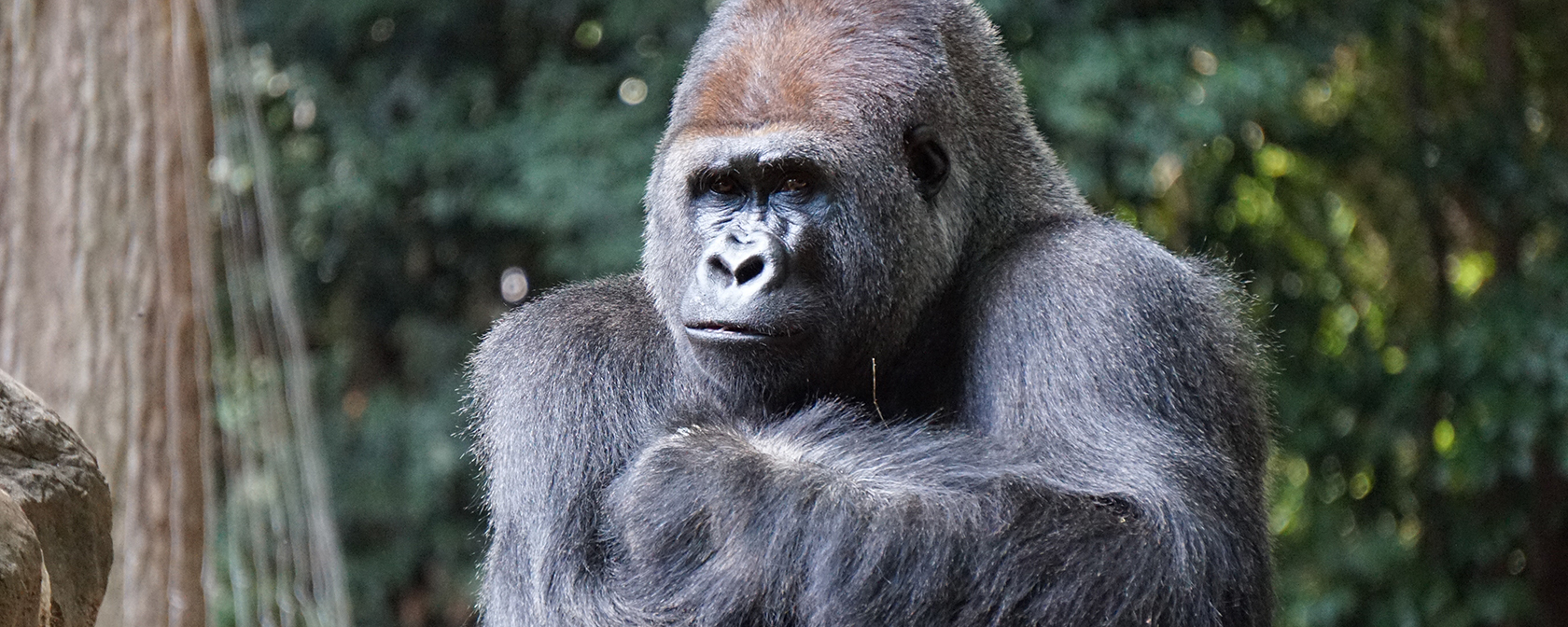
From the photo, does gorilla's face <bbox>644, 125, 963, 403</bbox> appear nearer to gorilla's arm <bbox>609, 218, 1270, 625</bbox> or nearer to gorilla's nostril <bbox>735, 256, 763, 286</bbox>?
gorilla's nostril <bbox>735, 256, 763, 286</bbox>

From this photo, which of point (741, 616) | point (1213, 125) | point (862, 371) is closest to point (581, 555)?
point (741, 616)

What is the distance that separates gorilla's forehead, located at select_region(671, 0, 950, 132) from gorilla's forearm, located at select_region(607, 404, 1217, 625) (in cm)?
65

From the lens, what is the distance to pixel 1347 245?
21.4ft

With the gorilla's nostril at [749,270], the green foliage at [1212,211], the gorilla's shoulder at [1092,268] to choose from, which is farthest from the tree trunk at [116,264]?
the green foliage at [1212,211]

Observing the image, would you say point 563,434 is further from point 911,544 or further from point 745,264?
point 911,544

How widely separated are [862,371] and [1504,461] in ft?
11.2

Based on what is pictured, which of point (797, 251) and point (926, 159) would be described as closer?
point (797, 251)

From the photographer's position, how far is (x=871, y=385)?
2.78m

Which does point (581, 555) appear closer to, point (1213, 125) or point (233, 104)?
point (1213, 125)

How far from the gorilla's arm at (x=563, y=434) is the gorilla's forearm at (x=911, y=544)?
0.80 ft

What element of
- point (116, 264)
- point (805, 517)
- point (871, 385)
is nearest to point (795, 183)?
point (871, 385)

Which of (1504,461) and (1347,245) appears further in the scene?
(1347,245)

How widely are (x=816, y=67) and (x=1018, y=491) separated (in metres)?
0.88

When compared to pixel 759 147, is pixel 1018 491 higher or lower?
lower
